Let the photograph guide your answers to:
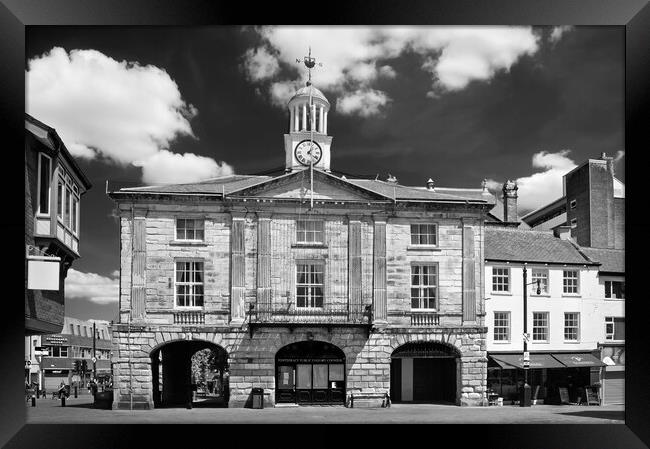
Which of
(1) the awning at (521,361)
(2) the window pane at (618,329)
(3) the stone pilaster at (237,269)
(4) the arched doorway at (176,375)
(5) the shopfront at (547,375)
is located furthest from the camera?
(2) the window pane at (618,329)

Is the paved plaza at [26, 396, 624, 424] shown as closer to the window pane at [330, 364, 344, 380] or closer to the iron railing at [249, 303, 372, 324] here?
the window pane at [330, 364, 344, 380]

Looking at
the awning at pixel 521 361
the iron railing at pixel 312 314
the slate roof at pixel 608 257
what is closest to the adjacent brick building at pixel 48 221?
the iron railing at pixel 312 314

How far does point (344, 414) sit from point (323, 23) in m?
10.8

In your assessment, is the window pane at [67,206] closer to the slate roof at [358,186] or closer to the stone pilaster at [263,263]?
the slate roof at [358,186]

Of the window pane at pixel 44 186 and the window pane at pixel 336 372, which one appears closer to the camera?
the window pane at pixel 44 186

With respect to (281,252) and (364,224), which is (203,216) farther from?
(364,224)

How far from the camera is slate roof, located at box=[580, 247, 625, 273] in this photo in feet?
80.5

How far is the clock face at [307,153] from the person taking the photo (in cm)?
2109

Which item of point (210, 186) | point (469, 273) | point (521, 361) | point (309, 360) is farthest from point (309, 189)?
point (521, 361)

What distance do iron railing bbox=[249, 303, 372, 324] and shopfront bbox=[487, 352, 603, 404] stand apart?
472 cm

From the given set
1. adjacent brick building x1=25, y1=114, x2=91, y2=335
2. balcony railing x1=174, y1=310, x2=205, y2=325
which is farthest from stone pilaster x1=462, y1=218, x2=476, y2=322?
adjacent brick building x1=25, y1=114, x2=91, y2=335

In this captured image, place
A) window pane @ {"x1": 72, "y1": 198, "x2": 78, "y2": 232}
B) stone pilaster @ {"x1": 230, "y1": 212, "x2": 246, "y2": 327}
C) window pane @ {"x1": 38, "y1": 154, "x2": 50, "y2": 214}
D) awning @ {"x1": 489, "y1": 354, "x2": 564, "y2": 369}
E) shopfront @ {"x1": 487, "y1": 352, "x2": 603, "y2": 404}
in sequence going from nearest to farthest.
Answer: window pane @ {"x1": 38, "y1": 154, "x2": 50, "y2": 214} → window pane @ {"x1": 72, "y1": 198, "x2": 78, "y2": 232} → stone pilaster @ {"x1": 230, "y1": 212, "x2": 246, "y2": 327} → awning @ {"x1": 489, "y1": 354, "x2": 564, "y2": 369} → shopfront @ {"x1": 487, "y1": 352, "x2": 603, "y2": 404}

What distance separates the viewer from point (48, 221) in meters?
15.8

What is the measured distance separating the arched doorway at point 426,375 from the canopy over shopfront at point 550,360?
160cm
